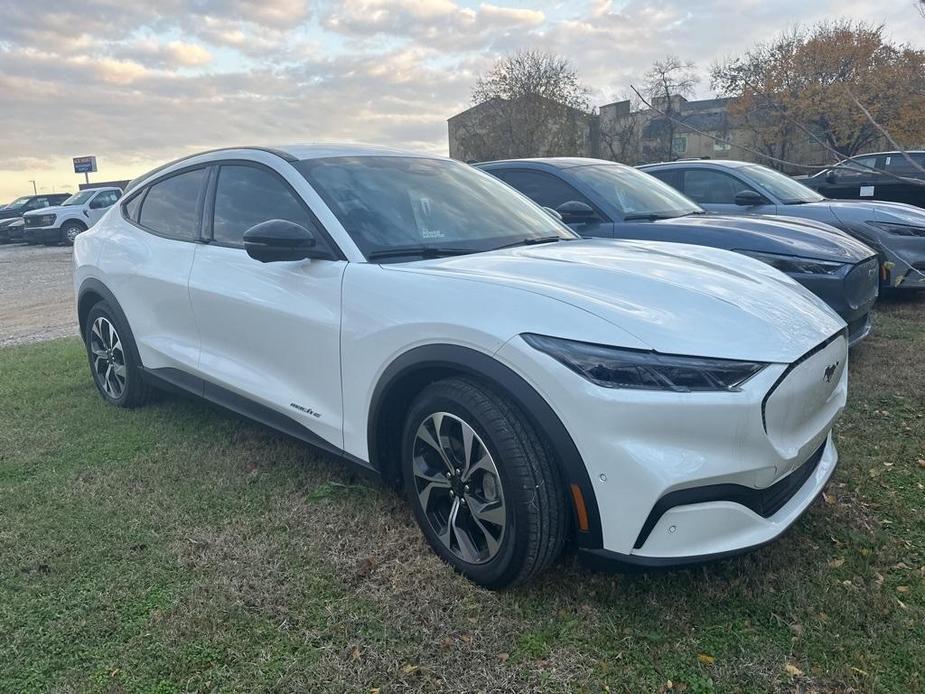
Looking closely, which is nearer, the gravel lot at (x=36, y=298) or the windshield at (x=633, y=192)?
the windshield at (x=633, y=192)

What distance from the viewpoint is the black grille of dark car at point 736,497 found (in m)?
2.08

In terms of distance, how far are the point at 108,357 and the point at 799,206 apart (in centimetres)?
599

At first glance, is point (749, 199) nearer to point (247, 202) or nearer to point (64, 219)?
point (247, 202)

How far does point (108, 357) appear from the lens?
4.66 m

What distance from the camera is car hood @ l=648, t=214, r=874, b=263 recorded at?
482 cm

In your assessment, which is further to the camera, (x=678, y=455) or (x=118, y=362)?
(x=118, y=362)

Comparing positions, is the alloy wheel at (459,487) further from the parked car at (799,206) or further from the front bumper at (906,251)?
the front bumper at (906,251)

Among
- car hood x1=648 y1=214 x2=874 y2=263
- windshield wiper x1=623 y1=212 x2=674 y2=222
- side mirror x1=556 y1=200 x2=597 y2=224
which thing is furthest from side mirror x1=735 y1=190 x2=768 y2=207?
side mirror x1=556 y1=200 x2=597 y2=224

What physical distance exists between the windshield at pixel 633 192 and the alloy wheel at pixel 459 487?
3.48 m

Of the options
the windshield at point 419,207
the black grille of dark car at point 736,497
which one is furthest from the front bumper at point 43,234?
the black grille of dark car at point 736,497

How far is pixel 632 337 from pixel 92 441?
11.1 ft

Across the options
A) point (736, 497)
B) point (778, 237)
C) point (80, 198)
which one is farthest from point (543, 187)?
point (80, 198)

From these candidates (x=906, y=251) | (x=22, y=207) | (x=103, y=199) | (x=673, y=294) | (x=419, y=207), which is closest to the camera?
(x=673, y=294)

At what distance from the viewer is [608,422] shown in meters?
2.08
